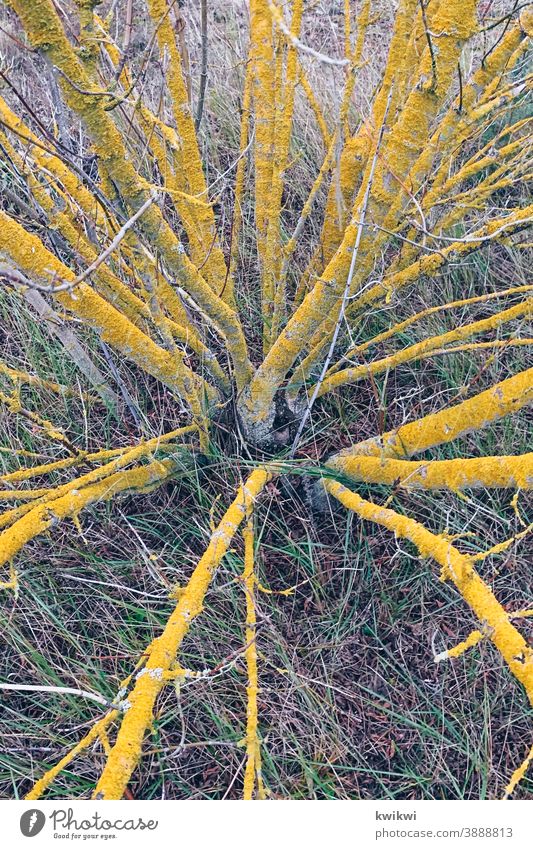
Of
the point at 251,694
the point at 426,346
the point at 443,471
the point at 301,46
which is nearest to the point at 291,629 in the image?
the point at 251,694

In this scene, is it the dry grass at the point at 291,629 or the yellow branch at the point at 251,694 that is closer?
the yellow branch at the point at 251,694

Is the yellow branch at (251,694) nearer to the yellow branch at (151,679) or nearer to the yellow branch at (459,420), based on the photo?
the yellow branch at (151,679)

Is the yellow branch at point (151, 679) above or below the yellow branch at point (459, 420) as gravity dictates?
above

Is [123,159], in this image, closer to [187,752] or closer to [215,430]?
[215,430]

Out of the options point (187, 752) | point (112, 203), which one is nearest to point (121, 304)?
point (112, 203)

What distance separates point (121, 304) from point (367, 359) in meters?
0.72

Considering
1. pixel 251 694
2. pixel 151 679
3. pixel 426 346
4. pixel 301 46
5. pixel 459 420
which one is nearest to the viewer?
pixel 301 46

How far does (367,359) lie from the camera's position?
1.66 metres

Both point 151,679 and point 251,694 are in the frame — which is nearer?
point 151,679
